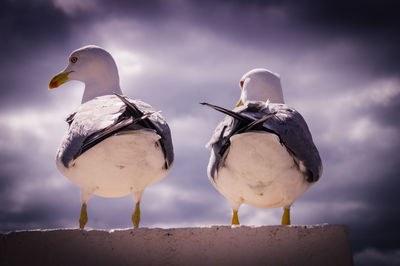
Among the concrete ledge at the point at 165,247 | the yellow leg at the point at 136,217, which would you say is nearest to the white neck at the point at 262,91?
the yellow leg at the point at 136,217

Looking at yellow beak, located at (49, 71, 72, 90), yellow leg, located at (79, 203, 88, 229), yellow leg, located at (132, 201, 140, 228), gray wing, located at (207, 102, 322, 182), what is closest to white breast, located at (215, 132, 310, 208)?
gray wing, located at (207, 102, 322, 182)

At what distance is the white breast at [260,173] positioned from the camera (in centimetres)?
691

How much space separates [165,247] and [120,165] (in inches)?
90.8

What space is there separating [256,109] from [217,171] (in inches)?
55.5

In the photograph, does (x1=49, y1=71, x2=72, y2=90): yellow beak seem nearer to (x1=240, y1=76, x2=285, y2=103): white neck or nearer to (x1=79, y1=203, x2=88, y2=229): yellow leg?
(x1=79, y1=203, x2=88, y2=229): yellow leg

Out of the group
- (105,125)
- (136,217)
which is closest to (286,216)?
(136,217)

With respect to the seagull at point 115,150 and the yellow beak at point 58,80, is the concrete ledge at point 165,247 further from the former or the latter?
the yellow beak at point 58,80

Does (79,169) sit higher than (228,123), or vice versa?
(228,123)

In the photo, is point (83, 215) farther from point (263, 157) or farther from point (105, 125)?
point (263, 157)

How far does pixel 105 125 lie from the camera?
663 cm

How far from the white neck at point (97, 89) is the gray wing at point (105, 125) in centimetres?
182

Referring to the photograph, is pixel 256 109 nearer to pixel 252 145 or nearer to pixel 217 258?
pixel 252 145

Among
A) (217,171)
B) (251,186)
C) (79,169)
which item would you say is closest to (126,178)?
(79,169)

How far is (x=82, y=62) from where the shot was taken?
9914 mm
